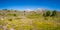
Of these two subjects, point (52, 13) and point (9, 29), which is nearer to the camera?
point (9, 29)

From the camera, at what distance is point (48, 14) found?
60.5 meters

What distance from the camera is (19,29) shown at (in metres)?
25.9

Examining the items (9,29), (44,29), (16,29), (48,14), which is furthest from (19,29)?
(48,14)

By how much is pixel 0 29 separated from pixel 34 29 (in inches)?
311

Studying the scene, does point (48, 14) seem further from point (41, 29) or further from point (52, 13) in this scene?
point (41, 29)

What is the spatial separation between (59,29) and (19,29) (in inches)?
381

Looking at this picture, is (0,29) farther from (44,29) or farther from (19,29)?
(44,29)

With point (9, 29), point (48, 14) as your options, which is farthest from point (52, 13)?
point (9, 29)

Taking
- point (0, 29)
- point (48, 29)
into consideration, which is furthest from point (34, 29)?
point (0, 29)

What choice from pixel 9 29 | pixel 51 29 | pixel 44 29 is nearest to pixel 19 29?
pixel 9 29

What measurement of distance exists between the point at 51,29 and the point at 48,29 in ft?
2.33

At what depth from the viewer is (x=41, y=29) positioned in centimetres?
2625

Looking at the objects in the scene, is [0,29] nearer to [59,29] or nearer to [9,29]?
[9,29]

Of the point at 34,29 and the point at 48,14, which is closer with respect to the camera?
the point at 34,29
